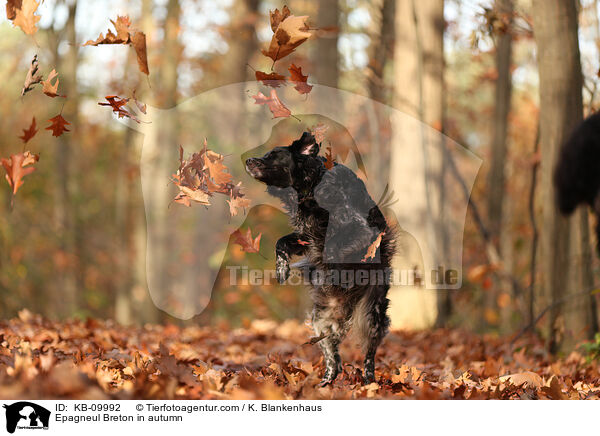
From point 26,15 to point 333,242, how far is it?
288cm

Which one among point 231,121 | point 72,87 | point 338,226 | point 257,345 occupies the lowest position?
point 257,345

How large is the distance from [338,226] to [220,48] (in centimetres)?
1671

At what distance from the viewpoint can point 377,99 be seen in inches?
547

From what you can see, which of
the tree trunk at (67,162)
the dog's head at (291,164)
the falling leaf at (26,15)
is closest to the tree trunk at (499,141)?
the dog's head at (291,164)

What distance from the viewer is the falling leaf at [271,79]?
4102mm

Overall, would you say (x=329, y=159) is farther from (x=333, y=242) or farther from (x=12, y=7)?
(x=12, y=7)

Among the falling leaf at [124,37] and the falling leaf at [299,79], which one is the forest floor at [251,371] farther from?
the falling leaf at [124,37]

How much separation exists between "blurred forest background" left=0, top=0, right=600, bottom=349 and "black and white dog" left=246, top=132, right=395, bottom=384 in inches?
29.0

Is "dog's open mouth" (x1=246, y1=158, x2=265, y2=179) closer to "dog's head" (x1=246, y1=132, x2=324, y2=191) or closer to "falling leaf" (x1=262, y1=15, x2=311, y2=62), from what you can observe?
"dog's head" (x1=246, y1=132, x2=324, y2=191)

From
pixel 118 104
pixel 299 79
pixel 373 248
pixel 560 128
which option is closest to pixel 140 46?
pixel 118 104

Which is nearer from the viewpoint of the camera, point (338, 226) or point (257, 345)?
point (338, 226)

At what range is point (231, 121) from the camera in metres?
12.3
